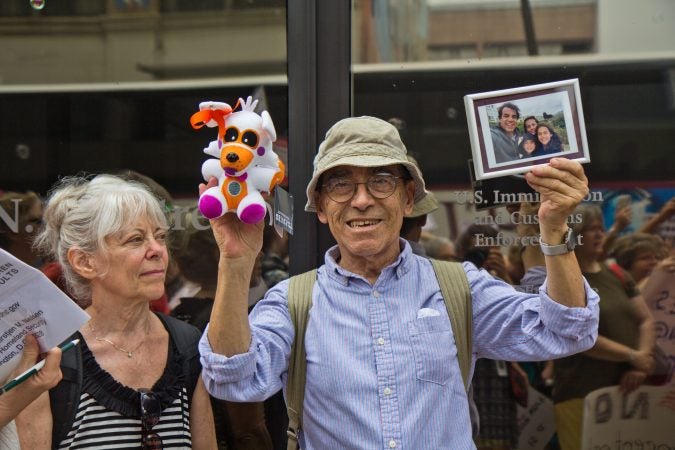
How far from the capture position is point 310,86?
312 centimetres

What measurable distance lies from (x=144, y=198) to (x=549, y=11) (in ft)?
5.79

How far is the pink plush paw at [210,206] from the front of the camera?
2008 mm

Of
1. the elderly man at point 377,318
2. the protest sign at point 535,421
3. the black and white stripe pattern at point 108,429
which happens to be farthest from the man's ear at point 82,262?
the protest sign at point 535,421

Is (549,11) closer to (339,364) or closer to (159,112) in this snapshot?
(159,112)

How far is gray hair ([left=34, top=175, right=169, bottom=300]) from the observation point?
2527 mm

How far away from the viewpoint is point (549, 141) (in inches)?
85.8

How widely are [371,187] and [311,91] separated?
A: 2.99 feet

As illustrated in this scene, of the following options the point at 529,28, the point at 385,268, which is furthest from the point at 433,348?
the point at 529,28

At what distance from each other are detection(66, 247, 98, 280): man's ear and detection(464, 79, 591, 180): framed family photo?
1.18 meters

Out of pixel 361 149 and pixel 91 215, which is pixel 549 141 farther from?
pixel 91 215

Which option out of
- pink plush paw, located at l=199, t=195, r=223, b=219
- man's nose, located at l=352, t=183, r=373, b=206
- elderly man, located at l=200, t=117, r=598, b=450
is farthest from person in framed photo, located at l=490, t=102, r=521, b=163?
pink plush paw, located at l=199, t=195, r=223, b=219

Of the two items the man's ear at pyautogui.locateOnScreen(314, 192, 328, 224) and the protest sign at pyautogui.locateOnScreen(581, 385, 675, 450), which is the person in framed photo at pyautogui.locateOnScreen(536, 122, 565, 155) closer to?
the man's ear at pyautogui.locateOnScreen(314, 192, 328, 224)

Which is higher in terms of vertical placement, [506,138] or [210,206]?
[506,138]

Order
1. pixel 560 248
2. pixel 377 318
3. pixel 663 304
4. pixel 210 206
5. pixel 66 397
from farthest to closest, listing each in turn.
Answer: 1. pixel 663 304
2. pixel 66 397
3. pixel 377 318
4. pixel 560 248
5. pixel 210 206
